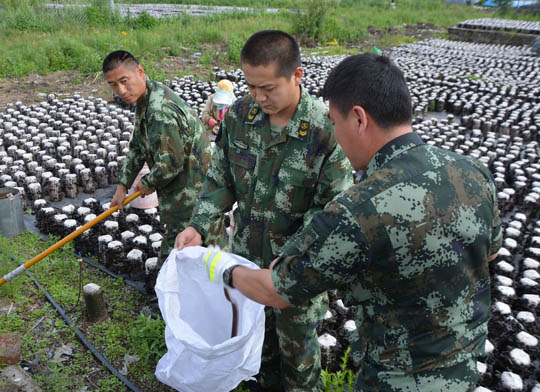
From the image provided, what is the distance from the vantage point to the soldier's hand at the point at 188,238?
227 cm

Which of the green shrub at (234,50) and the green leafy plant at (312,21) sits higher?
the green leafy plant at (312,21)

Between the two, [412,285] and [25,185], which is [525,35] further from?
[412,285]

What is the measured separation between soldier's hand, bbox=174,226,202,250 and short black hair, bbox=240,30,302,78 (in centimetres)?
90

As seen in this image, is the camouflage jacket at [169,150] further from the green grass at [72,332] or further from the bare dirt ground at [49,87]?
the bare dirt ground at [49,87]

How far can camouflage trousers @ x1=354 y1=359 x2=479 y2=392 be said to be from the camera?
1.50 m

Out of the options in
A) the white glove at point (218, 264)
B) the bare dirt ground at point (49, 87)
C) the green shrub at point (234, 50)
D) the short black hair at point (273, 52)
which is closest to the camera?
the white glove at point (218, 264)

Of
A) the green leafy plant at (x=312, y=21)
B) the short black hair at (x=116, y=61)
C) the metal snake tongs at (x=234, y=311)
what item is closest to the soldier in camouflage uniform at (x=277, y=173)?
the metal snake tongs at (x=234, y=311)

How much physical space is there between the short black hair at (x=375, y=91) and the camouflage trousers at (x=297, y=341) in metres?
1.27

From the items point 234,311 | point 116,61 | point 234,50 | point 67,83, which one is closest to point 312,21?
point 234,50

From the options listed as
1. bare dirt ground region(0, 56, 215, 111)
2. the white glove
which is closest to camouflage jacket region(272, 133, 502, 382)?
the white glove

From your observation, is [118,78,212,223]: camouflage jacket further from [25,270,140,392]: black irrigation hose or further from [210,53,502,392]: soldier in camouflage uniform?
[210,53,502,392]: soldier in camouflage uniform

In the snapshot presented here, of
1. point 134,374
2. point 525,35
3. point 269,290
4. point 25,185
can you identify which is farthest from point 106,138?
point 525,35

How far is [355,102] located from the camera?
147 cm

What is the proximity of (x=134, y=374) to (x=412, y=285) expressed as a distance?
2299 millimetres
